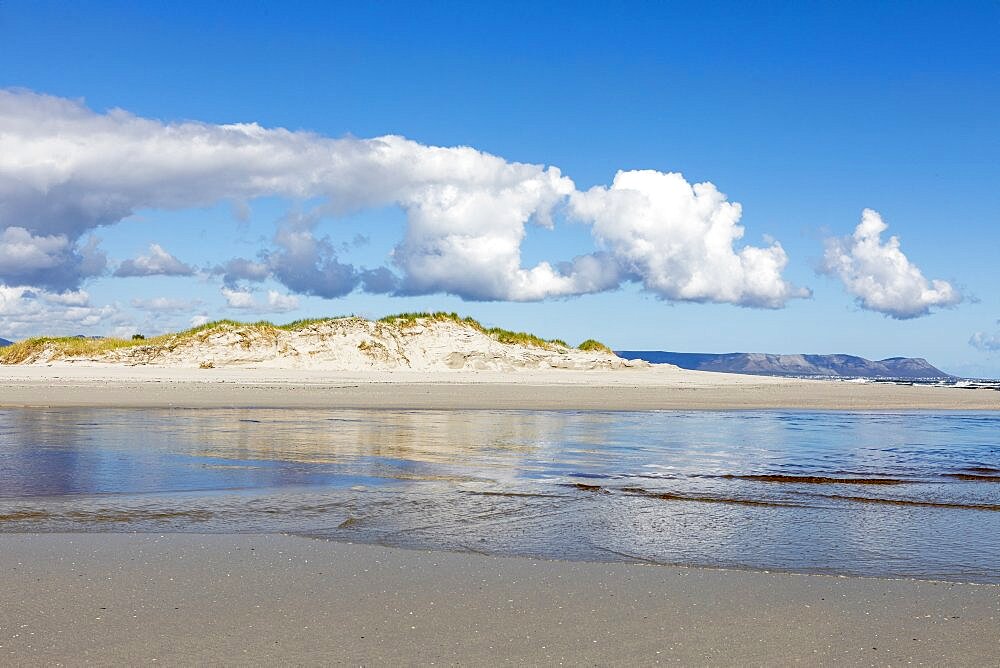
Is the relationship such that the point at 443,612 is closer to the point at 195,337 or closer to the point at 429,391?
the point at 429,391

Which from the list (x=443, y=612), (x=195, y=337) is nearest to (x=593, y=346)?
(x=195, y=337)

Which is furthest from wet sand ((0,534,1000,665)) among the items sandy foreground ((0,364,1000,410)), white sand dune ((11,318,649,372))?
white sand dune ((11,318,649,372))

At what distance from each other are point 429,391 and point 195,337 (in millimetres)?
25191

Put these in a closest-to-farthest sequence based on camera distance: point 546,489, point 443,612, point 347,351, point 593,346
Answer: point 443,612 → point 546,489 → point 347,351 → point 593,346

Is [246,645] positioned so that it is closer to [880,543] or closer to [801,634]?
[801,634]

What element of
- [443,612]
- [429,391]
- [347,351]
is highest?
[347,351]

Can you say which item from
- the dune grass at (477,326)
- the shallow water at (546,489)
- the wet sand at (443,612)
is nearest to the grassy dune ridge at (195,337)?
the dune grass at (477,326)

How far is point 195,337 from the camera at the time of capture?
173 feet

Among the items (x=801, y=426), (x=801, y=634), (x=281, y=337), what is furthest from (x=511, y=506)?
(x=281, y=337)

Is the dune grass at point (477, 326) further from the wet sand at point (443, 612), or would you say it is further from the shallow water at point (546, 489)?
the wet sand at point (443, 612)

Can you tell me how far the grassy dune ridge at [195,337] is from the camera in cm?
5341

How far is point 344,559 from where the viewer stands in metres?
Answer: 6.70

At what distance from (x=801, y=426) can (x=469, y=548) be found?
16227mm

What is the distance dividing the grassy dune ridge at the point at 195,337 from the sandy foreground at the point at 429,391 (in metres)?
7.04
